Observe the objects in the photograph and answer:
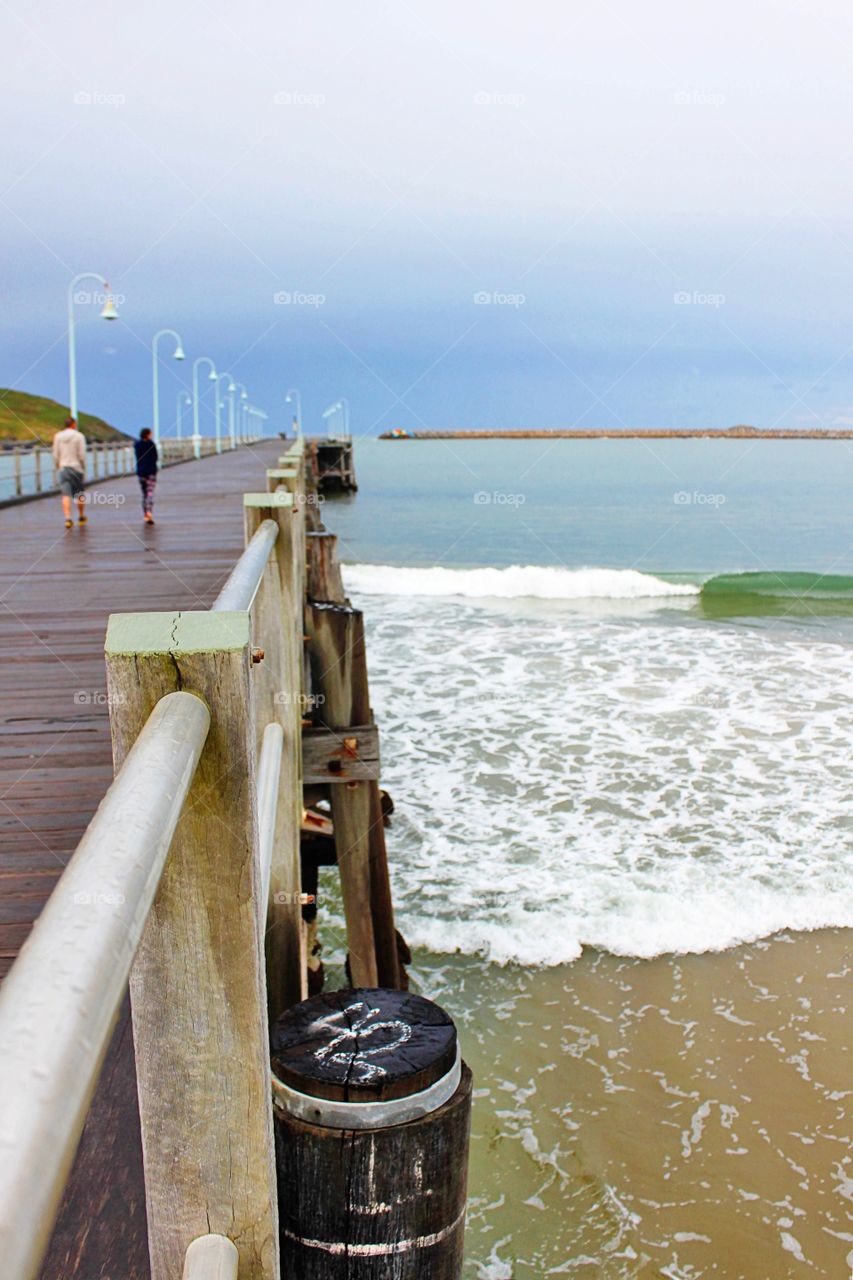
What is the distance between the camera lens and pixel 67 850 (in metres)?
3.08

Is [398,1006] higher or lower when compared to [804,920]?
higher

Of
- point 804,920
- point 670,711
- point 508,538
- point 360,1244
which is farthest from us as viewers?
point 508,538

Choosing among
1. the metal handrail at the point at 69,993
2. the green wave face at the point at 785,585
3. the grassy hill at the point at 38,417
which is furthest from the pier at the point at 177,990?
the grassy hill at the point at 38,417

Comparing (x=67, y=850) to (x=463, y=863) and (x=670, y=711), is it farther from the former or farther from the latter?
(x=670, y=711)

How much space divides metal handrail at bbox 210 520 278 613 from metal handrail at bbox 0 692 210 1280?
2.32 feet

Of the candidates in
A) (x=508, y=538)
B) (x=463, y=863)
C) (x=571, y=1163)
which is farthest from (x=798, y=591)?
(x=571, y=1163)

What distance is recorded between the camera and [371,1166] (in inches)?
80.9

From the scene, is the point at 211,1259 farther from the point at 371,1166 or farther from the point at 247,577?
the point at 247,577

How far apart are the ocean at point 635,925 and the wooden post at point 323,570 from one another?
6.82ft

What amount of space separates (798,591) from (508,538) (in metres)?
16.8

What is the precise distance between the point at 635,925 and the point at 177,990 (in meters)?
6.32

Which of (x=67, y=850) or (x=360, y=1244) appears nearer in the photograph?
(x=360, y=1244)

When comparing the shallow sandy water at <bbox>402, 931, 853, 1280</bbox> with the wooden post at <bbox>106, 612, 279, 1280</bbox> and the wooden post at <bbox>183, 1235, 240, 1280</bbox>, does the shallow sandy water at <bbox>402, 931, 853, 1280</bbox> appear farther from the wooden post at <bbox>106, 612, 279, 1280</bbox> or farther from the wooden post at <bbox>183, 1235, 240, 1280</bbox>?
the wooden post at <bbox>106, 612, 279, 1280</bbox>

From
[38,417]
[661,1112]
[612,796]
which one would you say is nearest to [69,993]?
[661,1112]
